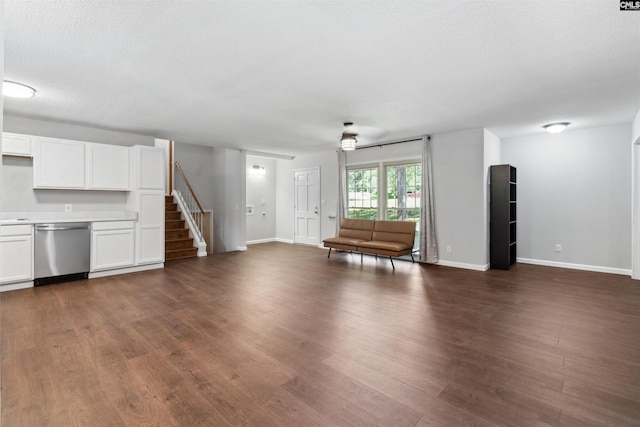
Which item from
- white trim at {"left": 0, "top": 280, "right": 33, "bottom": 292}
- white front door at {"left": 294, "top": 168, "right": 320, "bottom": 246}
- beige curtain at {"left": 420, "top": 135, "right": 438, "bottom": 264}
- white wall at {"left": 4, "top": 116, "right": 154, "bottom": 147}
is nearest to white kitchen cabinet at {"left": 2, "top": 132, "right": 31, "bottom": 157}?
white wall at {"left": 4, "top": 116, "right": 154, "bottom": 147}

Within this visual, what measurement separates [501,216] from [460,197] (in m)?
0.74

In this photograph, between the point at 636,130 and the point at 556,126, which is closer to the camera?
the point at 636,130

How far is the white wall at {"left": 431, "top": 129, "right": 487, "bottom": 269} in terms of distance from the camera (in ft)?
18.3

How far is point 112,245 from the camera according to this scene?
5.13 metres

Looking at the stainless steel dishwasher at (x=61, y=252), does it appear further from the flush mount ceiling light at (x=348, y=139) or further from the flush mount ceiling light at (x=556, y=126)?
the flush mount ceiling light at (x=556, y=126)

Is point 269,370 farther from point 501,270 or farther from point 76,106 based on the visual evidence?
point 501,270

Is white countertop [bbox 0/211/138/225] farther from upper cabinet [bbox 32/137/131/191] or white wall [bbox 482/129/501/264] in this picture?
white wall [bbox 482/129/501/264]

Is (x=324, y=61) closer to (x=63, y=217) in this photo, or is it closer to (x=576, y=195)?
(x=63, y=217)

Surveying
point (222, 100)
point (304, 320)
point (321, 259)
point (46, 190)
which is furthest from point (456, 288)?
point (46, 190)

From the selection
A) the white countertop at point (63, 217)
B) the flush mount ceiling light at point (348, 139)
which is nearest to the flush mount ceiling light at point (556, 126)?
the flush mount ceiling light at point (348, 139)

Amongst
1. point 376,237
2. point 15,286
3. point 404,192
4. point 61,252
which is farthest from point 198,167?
point 404,192

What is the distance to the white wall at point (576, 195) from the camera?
17.2 ft

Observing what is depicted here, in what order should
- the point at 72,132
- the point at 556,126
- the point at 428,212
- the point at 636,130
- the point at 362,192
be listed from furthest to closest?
the point at 362,192
the point at 428,212
the point at 72,132
the point at 556,126
the point at 636,130

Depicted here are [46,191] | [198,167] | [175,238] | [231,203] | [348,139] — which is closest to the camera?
[46,191]
